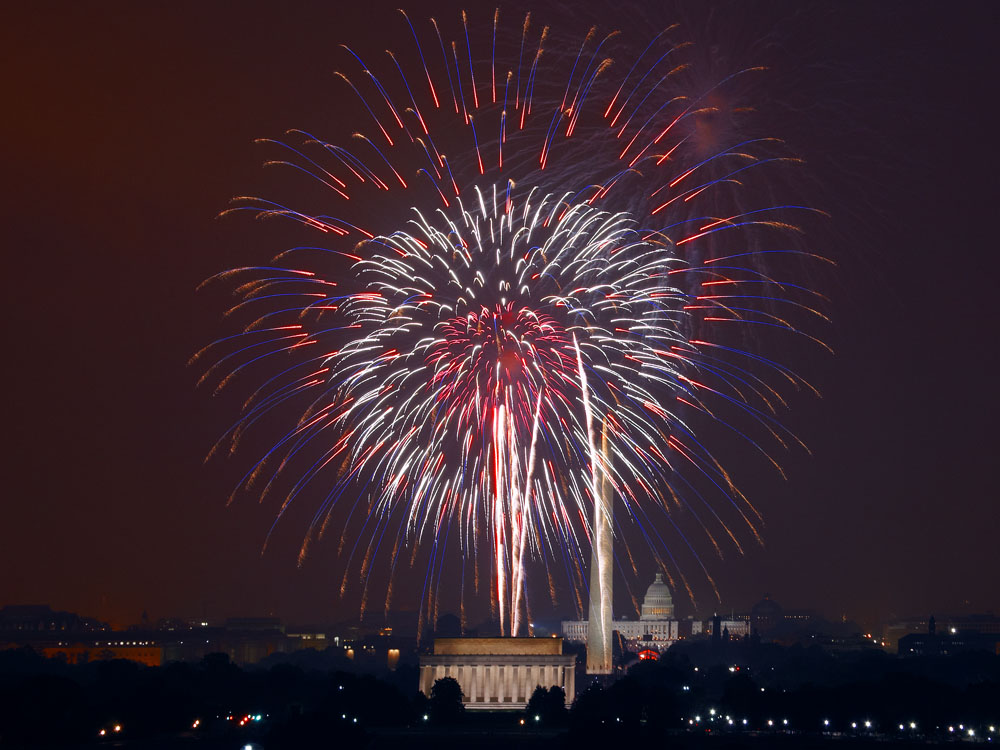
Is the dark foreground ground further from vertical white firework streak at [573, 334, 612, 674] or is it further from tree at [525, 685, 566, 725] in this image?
vertical white firework streak at [573, 334, 612, 674]

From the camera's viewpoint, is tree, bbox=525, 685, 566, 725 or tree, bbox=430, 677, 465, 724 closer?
tree, bbox=525, 685, 566, 725

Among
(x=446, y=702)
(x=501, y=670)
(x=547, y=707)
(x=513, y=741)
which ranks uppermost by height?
(x=501, y=670)

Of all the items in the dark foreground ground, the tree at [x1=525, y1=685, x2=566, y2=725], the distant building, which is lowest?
the dark foreground ground

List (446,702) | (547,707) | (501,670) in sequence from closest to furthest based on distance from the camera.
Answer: (547,707)
(446,702)
(501,670)

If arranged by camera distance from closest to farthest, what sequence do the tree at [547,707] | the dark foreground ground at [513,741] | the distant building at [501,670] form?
the dark foreground ground at [513,741] < the tree at [547,707] < the distant building at [501,670]

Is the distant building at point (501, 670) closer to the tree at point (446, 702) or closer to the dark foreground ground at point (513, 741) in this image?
the tree at point (446, 702)

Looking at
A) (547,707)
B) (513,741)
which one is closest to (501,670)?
(547,707)

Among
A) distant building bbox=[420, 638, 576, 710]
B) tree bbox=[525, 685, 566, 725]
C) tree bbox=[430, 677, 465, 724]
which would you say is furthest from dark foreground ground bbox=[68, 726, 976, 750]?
distant building bbox=[420, 638, 576, 710]

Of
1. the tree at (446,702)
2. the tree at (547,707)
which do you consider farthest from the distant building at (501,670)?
the tree at (547,707)

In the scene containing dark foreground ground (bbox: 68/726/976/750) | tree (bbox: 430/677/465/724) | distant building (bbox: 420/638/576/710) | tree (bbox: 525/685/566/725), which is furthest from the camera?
distant building (bbox: 420/638/576/710)

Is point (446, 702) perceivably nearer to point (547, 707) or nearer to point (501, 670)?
point (547, 707)
